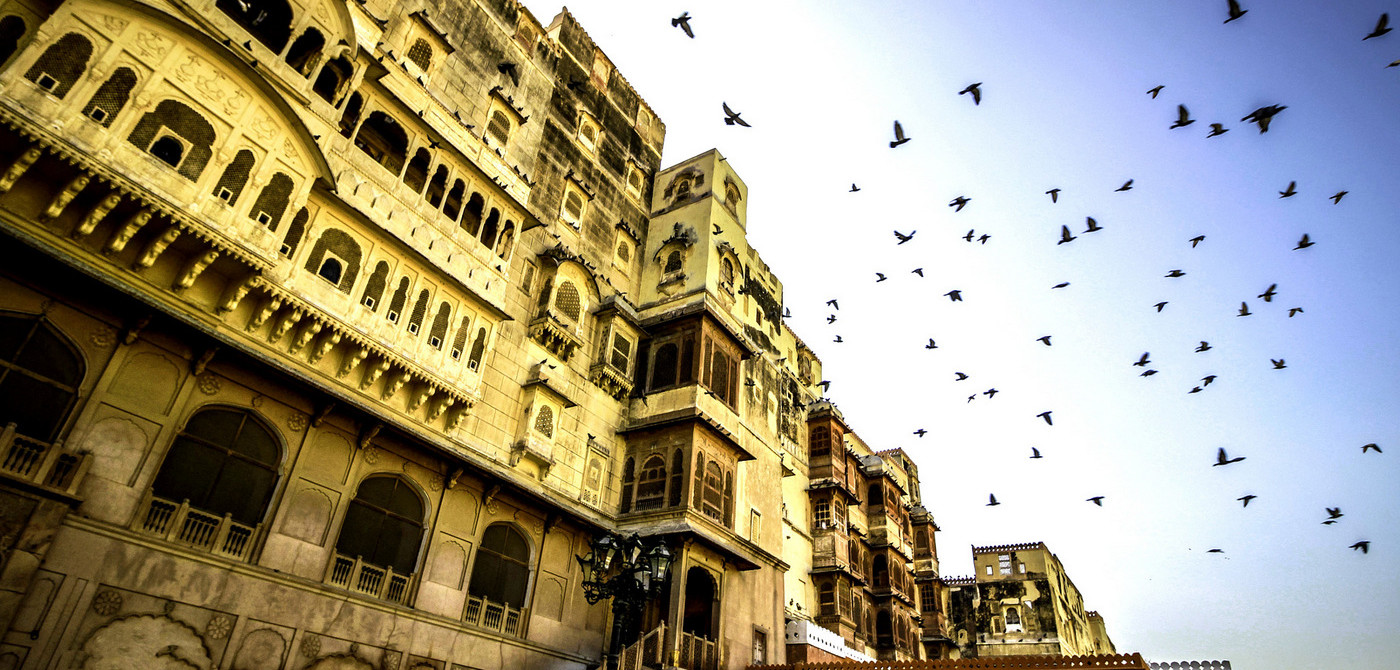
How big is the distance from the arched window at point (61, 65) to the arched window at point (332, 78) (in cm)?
471

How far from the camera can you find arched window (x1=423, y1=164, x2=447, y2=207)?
18.9m

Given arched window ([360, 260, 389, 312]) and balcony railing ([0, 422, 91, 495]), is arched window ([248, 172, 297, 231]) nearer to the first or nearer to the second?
arched window ([360, 260, 389, 312])

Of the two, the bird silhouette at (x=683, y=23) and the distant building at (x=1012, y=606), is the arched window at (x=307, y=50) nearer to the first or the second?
the bird silhouette at (x=683, y=23)

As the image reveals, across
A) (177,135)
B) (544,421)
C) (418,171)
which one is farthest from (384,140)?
(544,421)

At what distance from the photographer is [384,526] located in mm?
15656

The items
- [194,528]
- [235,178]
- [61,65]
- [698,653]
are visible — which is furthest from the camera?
[698,653]

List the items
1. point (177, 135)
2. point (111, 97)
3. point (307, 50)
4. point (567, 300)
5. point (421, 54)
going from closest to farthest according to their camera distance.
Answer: point (111, 97) < point (177, 135) < point (307, 50) < point (421, 54) < point (567, 300)

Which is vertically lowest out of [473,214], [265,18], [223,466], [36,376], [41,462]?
[41,462]

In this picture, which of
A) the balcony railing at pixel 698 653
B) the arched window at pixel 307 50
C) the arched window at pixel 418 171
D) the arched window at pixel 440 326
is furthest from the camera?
the balcony railing at pixel 698 653

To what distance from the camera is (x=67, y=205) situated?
12047 mm

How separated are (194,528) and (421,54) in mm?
13796

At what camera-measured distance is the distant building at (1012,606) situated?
167 feet

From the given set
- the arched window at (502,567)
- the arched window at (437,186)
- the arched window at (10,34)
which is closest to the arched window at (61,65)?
the arched window at (10,34)

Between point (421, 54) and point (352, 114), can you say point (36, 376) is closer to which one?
point (352, 114)
